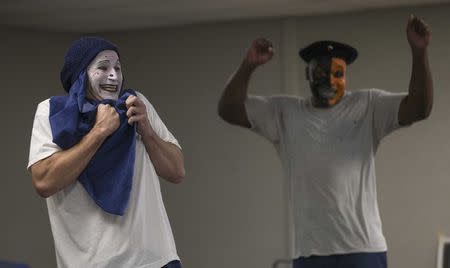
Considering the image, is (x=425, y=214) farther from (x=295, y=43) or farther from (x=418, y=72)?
(x=418, y=72)

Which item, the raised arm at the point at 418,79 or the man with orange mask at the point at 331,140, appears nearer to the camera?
the raised arm at the point at 418,79

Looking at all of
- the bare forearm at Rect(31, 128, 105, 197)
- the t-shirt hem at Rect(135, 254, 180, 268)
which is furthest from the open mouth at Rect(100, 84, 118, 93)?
the t-shirt hem at Rect(135, 254, 180, 268)

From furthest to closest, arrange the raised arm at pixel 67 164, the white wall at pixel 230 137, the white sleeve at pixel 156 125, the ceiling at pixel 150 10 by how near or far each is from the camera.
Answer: the white wall at pixel 230 137, the ceiling at pixel 150 10, the white sleeve at pixel 156 125, the raised arm at pixel 67 164

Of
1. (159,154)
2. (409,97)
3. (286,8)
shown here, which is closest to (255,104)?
(409,97)

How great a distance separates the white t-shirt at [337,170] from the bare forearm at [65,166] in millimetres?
1228

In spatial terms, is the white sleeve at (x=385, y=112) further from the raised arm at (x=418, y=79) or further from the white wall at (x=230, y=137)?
the white wall at (x=230, y=137)

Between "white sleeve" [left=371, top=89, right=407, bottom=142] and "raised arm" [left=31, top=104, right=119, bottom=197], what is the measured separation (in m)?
1.33

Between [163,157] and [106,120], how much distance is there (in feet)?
0.56

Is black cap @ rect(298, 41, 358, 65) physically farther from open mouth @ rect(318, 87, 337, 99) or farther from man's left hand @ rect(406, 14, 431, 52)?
man's left hand @ rect(406, 14, 431, 52)

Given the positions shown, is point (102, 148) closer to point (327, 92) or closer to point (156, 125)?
point (156, 125)

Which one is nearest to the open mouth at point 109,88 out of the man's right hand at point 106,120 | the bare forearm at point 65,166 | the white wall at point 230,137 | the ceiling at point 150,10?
the man's right hand at point 106,120

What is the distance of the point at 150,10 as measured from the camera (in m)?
4.73

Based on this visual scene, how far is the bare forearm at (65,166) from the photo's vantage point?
2.06 meters

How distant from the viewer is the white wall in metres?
4.69
